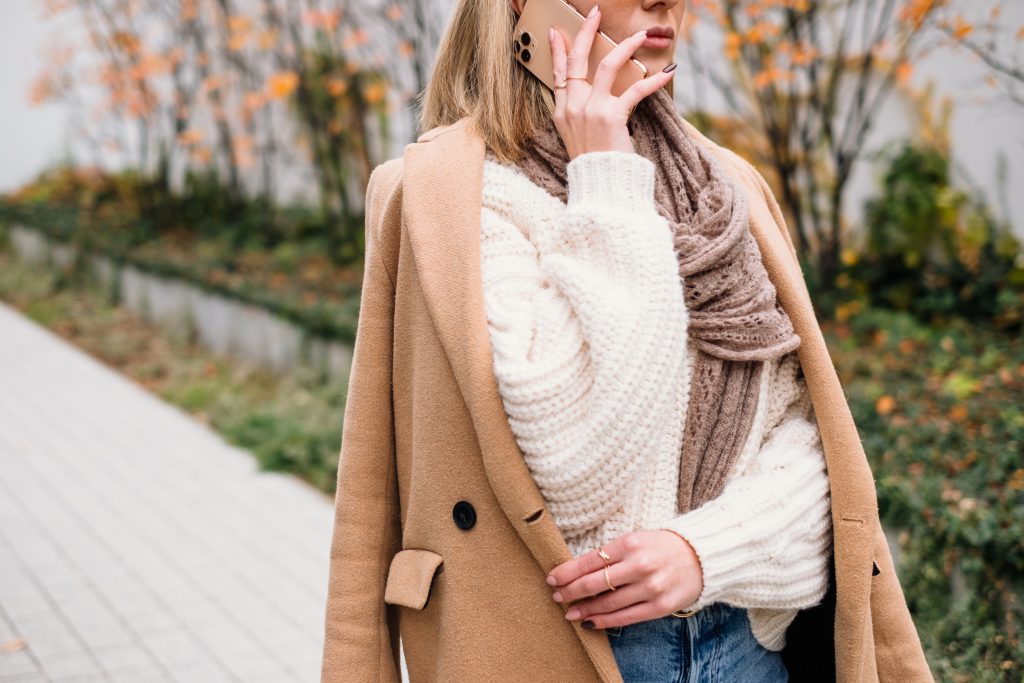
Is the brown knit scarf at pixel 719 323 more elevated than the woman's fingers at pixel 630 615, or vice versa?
the brown knit scarf at pixel 719 323

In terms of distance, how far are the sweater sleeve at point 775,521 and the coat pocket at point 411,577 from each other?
38 centimetres

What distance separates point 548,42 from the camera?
1.62 meters

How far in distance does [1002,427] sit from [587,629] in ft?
11.0

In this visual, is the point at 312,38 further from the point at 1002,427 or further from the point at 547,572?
the point at 547,572

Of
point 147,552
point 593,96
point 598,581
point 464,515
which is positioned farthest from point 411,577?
point 147,552

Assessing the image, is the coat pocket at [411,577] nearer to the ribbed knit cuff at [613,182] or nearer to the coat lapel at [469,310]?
the coat lapel at [469,310]

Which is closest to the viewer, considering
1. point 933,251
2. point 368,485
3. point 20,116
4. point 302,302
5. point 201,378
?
point 368,485

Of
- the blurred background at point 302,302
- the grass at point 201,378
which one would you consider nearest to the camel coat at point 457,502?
the blurred background at point 302,302

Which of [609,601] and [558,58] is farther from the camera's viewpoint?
[558,58]

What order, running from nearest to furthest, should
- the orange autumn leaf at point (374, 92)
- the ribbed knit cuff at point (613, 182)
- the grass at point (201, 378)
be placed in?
the ribbed knit cuff at point (613, 182)
the grass at point (201, 378)
the orange autumn leaf at point (374, 92)

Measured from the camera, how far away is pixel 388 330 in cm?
168

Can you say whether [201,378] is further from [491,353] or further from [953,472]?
[491,353]

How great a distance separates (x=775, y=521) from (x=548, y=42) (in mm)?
820

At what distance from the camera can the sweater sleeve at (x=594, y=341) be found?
4.49 feet
